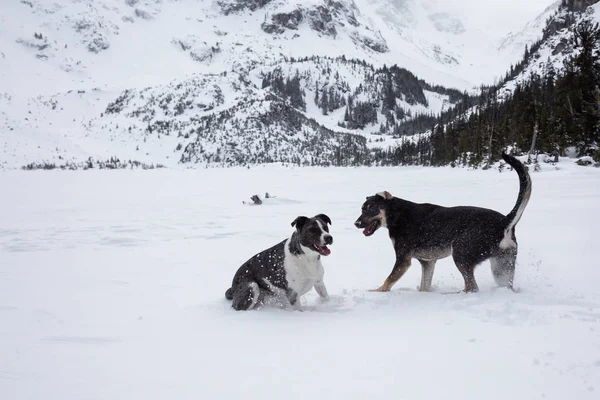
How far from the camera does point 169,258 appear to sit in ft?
31.8

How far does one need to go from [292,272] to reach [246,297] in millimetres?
788

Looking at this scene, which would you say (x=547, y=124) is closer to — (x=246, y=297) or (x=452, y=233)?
(x=452, y=233)

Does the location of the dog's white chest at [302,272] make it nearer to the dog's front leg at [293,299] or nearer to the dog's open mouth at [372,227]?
the dog's front leg at [293,299]

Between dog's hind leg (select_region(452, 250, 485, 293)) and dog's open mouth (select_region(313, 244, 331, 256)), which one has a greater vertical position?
dog's open mouth (select_region(313, 244, 331, 256))

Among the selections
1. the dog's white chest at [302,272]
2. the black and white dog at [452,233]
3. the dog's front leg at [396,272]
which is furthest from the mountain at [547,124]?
the dog's white chest at [302,272]

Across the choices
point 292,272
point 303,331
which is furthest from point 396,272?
point 303,331

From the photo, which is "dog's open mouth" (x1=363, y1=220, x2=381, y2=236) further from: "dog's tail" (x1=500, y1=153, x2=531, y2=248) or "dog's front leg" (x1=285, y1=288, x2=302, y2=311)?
"dog's tail" (x1=500, y1=153, x2=531, y2=248)

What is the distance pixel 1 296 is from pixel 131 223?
28.3 feet

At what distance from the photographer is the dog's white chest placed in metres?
5.53

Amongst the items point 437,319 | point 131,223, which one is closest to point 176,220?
point 131,223

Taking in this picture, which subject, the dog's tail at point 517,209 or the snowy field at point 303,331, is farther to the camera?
the dog's tail at point 517,209

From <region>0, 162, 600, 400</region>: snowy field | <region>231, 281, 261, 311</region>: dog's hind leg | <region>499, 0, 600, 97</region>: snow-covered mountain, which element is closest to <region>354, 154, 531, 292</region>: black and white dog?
<region>0, 162, 600, 400</region>: snowy field

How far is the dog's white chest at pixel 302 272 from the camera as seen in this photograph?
5527 mm

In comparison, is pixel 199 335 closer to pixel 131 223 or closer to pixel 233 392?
pixel 233 392
